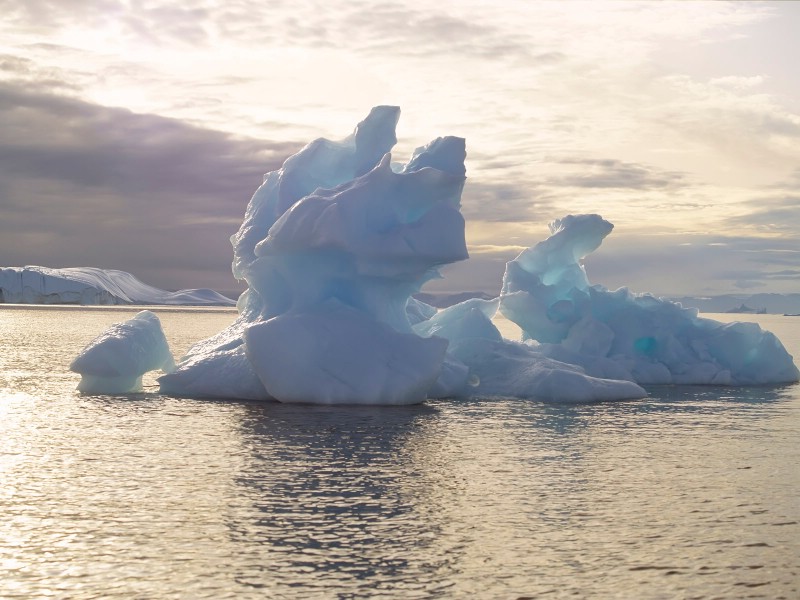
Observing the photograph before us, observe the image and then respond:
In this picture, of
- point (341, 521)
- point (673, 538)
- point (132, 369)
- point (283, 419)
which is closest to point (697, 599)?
point (673, 538)

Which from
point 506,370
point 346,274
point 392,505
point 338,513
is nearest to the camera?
point 338,513

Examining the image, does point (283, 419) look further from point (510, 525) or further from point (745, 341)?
point (745, 341)

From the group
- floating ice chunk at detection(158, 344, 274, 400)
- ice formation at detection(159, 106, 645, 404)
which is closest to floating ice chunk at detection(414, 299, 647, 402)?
ice formation at detection(159, 106, 645, 404)

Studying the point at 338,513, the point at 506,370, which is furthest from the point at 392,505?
the point at 506,370

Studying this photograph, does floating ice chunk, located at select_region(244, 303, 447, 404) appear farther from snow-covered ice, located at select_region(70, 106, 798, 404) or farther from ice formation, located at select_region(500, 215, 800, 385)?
ice formation, located at select_region(500, 215, 800, 385)

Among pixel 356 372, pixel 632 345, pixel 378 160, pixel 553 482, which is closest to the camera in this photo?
pixel 553 482

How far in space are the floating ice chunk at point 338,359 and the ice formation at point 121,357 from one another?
3.27 metres

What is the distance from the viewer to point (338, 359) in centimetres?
1848

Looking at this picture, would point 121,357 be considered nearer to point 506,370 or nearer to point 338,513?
point 506,370

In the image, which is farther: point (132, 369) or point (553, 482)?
point (132, 369)

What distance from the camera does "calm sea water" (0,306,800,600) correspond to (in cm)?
802

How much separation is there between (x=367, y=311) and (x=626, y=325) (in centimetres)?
973

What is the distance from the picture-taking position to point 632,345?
87.2 feet

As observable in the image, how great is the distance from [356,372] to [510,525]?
30.3 ft
